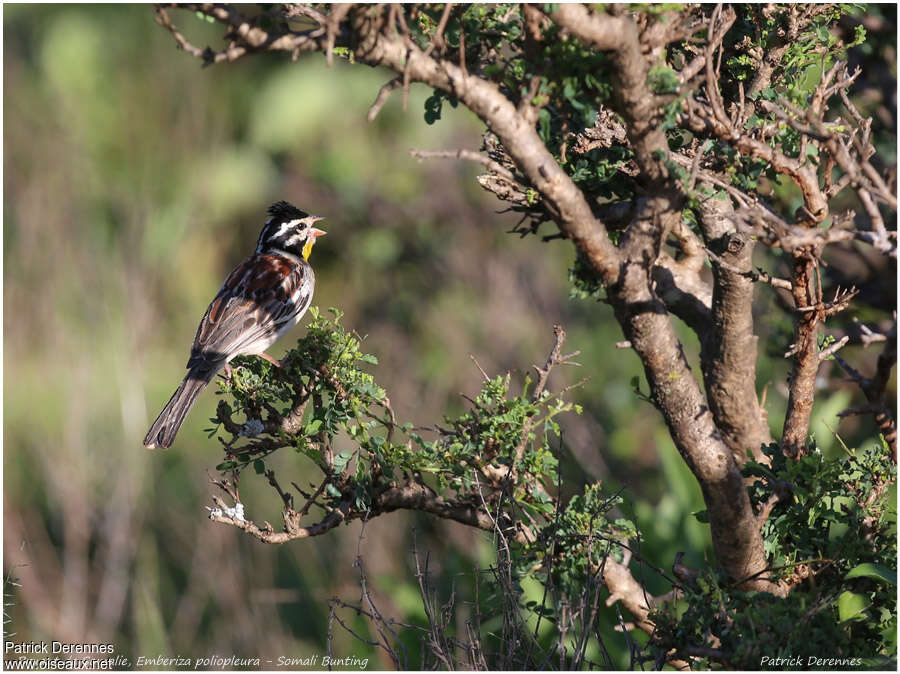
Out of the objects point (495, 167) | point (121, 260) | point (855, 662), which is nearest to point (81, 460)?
point (121, 260)

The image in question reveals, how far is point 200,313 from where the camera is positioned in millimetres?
9852

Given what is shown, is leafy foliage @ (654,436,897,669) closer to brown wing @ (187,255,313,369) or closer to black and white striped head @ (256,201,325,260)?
brown wing @ (187,255,313,369)

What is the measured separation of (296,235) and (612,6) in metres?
3.12

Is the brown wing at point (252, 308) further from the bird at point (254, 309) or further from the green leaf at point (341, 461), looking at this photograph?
the green leaf at point (341, 461)

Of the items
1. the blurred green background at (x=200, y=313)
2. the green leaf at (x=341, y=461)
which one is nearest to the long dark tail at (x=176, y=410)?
the green leaf at (x=341, y=461)

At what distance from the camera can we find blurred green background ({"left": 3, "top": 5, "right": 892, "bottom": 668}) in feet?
21.1

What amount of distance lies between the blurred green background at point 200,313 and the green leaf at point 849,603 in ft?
6.20

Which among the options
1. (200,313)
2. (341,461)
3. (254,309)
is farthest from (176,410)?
(200,313)

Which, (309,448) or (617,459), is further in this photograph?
(617,459)

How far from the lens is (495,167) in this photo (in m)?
2.55

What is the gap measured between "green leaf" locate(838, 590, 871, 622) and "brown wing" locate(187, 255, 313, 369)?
2.64 meters

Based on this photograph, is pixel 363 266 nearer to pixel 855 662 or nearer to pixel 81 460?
pixel 81 460

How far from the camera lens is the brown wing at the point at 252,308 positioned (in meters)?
4.26

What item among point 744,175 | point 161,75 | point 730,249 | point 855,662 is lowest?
point 855,662
